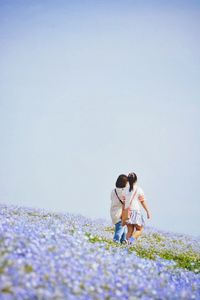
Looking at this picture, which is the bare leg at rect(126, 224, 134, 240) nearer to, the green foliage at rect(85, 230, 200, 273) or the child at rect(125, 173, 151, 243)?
the child at rect(125, 173, 151, 243)

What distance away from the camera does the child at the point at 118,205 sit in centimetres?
1188

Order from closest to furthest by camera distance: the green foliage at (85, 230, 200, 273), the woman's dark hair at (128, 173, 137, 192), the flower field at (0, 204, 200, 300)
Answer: the flower field at (0, 204, 200, 300) → the green foliage at (85, 230, 200, 273) → the woman's dark hair at (128, 173, 137, 192)

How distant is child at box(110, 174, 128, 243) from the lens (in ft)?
39.0

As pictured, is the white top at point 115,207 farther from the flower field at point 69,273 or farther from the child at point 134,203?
the flower field at point 69,273

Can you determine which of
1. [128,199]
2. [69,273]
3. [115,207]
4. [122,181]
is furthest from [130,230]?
[69,273]

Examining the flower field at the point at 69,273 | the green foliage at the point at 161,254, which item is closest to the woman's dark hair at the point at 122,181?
the green foliage at the point at 161,254

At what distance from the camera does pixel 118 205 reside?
1216 centimetres

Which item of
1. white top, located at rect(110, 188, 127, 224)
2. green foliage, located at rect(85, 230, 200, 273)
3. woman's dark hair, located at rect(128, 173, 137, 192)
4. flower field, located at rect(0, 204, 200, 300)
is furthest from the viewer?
white top, located at rect(110, 188, 127, 224)

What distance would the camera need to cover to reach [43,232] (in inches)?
272

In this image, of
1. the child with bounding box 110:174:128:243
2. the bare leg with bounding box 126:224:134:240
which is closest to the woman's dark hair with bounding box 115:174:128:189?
the child with bounding box 110:174:128:243

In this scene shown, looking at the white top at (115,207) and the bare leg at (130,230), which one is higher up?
the white top at (115,207)

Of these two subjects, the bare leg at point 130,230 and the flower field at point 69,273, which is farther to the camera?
the bare leg at point 130,230

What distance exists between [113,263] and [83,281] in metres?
1.32

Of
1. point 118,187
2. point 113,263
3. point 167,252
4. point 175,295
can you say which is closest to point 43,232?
point 113,263
